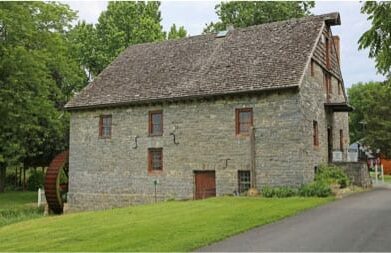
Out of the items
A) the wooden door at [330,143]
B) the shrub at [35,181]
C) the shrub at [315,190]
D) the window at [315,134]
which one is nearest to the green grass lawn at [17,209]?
the shrub at [35,181]

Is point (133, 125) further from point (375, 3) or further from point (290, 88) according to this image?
point (375, 3)

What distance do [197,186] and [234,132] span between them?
3198mm

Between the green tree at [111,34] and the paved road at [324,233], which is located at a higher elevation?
the green tree at [111,34]

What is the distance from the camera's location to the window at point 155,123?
78.9ft

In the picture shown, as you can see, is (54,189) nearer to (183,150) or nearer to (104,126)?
(104,126)

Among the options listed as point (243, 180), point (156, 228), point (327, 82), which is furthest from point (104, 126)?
point (156, 228)

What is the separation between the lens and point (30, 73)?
92.0 feet

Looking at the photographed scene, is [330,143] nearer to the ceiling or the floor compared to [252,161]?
nearer to the ceiling

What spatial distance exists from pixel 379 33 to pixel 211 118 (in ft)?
44.1

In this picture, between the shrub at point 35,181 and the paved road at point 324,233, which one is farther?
the shrub at point 35,181

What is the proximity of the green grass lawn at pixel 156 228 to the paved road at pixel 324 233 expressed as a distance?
0.54 m

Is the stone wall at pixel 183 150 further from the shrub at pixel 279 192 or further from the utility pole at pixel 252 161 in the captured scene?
the shrub at pixel 279 192

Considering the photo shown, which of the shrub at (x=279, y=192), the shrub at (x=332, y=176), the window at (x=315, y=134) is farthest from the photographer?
the window at (x=315, y=134)

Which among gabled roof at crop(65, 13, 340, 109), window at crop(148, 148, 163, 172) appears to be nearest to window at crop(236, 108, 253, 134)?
gabled roof at crop(65, 13, 340, 109)
